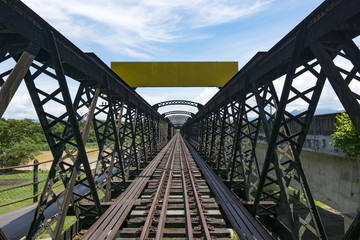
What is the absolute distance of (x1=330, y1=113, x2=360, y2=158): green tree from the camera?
20.8ft

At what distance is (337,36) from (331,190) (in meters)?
7.19

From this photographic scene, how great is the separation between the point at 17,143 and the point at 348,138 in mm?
32648

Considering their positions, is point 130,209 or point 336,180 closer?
point 130,209

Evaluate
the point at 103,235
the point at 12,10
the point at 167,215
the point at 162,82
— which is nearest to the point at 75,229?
the point at 103,235

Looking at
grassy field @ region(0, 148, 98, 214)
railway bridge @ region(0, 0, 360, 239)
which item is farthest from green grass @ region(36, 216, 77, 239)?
grassy field @ region(0, 148, 98, 214)

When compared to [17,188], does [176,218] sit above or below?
above

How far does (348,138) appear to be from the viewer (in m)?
6.45

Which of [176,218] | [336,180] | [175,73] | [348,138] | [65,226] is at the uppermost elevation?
[175,73]

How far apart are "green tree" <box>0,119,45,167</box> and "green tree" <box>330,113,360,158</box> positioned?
29.8m

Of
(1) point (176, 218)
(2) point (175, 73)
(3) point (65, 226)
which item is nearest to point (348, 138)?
(1) point (176, 218)

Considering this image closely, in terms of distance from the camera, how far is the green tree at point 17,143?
2424cm

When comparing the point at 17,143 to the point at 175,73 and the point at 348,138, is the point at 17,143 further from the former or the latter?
the point at 348,138

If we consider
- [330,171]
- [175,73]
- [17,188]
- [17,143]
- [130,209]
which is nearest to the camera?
[130,209]

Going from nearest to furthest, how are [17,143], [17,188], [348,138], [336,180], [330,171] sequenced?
[348,138]
[336,180]
[330,171]
[17,188]
[17,143]
